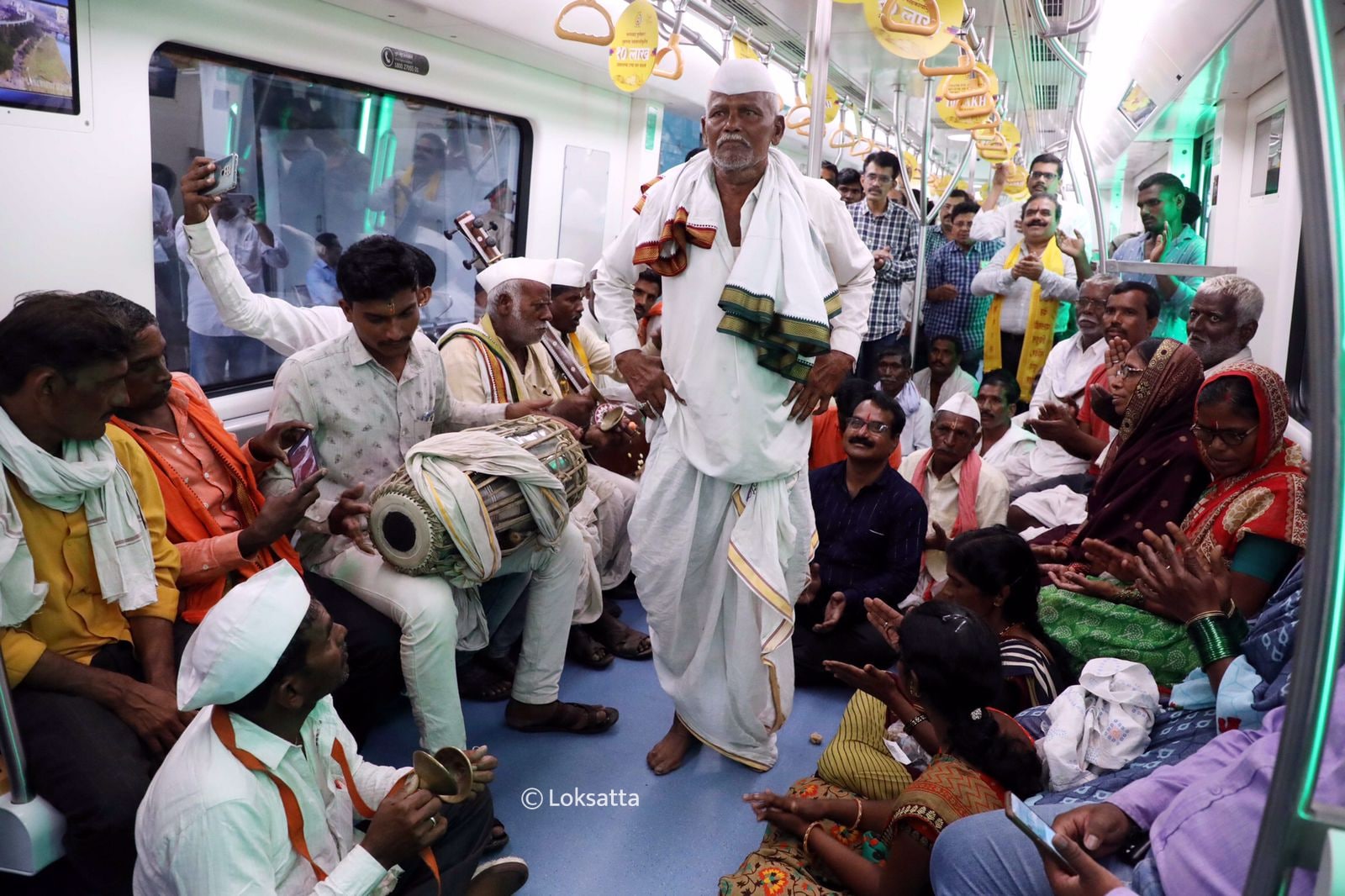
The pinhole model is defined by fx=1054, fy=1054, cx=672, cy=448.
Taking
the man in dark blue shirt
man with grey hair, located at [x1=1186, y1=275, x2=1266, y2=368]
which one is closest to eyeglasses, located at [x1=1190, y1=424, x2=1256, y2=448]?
man with grey hair, located at [x1=1186, y1=275, x2=1266, y2=368]

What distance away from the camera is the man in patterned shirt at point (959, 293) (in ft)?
22.9

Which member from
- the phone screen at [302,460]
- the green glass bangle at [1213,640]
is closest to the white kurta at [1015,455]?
the green glass bangle at [1213,640]

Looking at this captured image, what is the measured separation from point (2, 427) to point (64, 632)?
0.46 meters

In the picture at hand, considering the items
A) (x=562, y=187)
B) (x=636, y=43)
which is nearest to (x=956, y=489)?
(x=636, y=43)

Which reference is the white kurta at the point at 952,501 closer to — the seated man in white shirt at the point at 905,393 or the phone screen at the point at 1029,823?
the seated man in white shirt at the point at 905,393

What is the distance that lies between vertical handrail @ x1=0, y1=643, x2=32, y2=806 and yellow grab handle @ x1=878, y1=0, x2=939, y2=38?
414cm

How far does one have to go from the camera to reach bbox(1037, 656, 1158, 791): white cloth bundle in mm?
2279

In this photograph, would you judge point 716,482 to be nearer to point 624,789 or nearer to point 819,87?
point 624,789

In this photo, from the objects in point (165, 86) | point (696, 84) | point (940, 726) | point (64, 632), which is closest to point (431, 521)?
point (64, 632)

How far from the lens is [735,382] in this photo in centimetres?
288

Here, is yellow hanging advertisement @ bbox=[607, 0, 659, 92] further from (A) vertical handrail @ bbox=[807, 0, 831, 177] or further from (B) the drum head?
(B) the drum head

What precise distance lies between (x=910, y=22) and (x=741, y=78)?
226 cm

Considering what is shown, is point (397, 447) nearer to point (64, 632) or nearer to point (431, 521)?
point (431, 521)

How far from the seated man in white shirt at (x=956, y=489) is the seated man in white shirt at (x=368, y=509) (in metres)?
1.40
